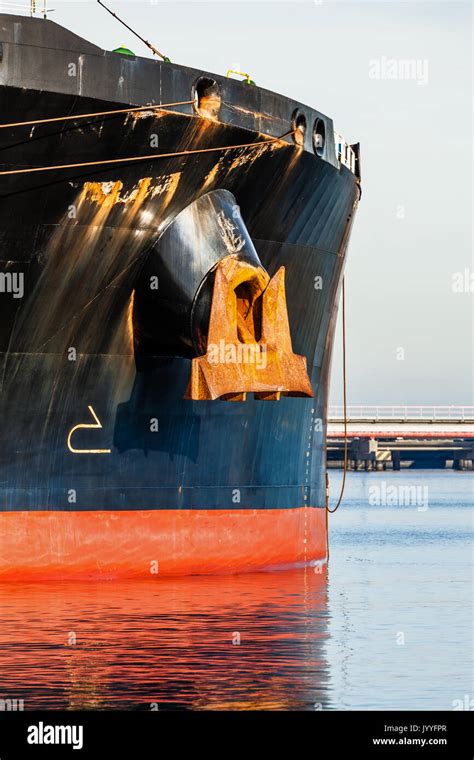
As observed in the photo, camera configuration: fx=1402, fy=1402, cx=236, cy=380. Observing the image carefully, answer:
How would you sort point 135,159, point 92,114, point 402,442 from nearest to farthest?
point 92,114
point 135,159
point 402,442

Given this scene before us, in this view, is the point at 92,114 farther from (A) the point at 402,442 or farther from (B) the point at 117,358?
(A) the point at 402,442

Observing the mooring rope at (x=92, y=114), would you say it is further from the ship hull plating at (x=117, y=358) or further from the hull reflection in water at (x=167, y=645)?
the hull reflection in water at (x=167, y=645)

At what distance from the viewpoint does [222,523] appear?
58.6ft

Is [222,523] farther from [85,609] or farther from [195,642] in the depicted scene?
[195,642]

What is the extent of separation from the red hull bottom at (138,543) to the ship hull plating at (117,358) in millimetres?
21

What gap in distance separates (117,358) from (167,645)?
4.59 m

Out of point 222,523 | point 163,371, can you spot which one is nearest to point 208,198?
point 163,371

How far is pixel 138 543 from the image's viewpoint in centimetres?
1698

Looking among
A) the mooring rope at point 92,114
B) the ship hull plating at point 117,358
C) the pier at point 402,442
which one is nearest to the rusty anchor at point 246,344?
the ship hull plating at point 117,358

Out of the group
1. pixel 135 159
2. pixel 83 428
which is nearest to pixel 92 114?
pixel 135 159

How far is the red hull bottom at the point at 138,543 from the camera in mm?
16219

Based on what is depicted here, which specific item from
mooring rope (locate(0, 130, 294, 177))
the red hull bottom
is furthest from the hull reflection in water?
mooring rope (locate(0, 130, 294, 177))

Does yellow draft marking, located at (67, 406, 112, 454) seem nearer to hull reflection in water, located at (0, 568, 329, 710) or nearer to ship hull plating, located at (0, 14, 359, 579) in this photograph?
ship hull plating, located at (0, 14, 359, 579)

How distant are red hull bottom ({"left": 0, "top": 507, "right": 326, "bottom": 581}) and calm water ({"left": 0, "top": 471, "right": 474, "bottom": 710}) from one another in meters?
0.20
